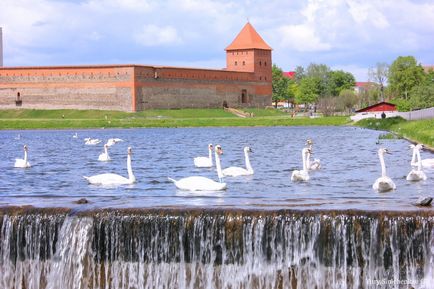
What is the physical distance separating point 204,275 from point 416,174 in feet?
27.4

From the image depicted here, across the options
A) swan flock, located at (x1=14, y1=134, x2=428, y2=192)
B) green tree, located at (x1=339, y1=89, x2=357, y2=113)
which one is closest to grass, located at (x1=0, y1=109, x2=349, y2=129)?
green tree, located at (x1=339, y1=89, x2=357, y2=113)

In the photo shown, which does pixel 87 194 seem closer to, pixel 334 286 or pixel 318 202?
pixel 318 202

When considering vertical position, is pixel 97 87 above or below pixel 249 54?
below

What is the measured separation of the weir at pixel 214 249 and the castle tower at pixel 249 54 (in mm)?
99016

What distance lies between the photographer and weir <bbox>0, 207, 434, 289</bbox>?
12828 millimetres

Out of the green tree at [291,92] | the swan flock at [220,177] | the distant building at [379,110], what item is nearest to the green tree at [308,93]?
the green tree at [291,92]

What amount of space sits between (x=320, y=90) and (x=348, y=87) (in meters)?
12.8

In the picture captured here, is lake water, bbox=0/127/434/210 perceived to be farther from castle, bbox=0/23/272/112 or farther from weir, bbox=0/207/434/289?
castle, bbox=0/23/272/112

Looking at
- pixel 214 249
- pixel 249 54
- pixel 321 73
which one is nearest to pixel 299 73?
pixel 321 73

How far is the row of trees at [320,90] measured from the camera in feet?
354

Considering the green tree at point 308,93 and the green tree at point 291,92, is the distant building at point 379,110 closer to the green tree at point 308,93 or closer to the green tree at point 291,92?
the green tree at point 308,93

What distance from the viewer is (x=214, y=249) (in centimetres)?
1334

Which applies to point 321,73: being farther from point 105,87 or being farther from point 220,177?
point 220,177

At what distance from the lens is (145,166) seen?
27656 mm
